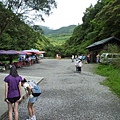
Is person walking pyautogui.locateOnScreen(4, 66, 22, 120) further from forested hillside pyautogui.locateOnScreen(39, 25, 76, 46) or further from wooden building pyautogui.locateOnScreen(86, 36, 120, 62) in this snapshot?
forested hillside pyautogui.locateOnScreen(39, 25, 76, 46)

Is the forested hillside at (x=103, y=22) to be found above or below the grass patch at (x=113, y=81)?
above

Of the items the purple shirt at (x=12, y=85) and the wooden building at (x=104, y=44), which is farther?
the wooden building at (x=104, y=44)

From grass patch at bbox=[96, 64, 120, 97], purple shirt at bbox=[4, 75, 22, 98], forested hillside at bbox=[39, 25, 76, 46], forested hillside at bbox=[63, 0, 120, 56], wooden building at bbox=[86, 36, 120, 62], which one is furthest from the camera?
forested hillside at bbox=[39, 25, 76, 46]

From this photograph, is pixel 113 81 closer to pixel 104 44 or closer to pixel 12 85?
pixel 12 85

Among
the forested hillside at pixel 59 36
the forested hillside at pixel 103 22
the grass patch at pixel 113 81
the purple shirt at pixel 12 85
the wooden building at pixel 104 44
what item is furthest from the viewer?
the forested hillside at pixel 59 36

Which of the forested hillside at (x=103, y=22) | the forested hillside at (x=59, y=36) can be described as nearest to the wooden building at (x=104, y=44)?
the forested hillside at (x=103, y=22)

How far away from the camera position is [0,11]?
17828 mm

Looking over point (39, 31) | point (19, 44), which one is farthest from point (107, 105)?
point (19, 44)

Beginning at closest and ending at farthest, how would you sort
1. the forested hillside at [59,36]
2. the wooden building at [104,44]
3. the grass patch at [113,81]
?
the grass patch at [113,81]
the wooden building at [104,44]
the forested hillside at [59,36]

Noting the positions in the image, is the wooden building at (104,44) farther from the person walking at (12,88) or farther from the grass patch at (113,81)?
the person walking at (12,88)

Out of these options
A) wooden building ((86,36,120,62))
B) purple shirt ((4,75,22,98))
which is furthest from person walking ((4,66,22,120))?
wooden building ((86,36,120,62))

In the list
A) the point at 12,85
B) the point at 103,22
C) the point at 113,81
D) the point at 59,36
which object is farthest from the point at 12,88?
the point at 59,36

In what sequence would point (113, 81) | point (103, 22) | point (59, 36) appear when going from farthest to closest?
1. point (59, 36)
2. point (103, 22)
3. point (113, 81)

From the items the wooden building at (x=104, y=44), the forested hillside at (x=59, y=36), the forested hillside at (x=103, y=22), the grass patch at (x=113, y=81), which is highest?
the forested hillside at (x=59, y=36)
